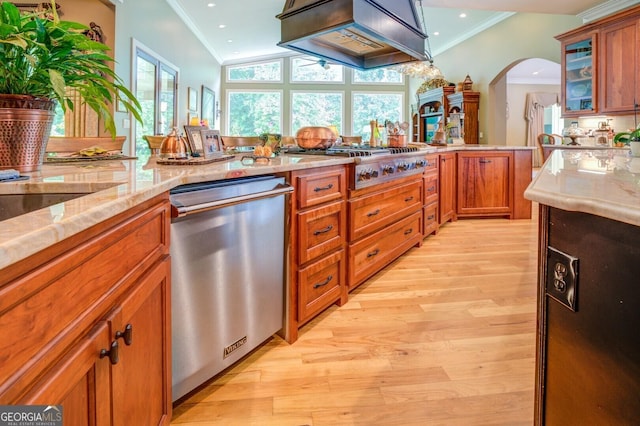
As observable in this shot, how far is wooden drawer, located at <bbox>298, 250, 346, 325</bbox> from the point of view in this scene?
6.59ft

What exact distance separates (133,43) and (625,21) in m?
5.86

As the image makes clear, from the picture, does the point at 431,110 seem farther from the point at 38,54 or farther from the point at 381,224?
the point at 38,54

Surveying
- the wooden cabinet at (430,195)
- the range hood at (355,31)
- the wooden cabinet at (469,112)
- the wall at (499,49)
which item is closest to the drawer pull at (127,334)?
the range hood at (355,31)

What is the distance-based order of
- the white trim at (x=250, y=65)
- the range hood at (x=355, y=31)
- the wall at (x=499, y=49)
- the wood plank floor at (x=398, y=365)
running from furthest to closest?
1. the white trim at (x=250, y=65)
2. the wall at (x=499, y=49)
3. the range hood at (x=355, y=31)
4. the wood plank floor at (x=398, y=365)

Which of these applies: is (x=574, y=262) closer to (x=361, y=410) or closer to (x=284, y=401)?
(x=361, y=410)

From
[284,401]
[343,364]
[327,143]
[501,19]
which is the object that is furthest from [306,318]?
[501,19]

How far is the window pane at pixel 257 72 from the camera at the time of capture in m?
11.1

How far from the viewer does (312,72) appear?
37.1 feet

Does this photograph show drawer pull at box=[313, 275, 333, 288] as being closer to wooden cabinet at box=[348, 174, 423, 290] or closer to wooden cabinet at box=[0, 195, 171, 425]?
wooden cabinet at box=[348, 174, 423, 290]

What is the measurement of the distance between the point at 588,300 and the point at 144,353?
1020 millimetres

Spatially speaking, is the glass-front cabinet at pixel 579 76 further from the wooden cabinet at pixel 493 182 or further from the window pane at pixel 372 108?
the window pane at pixel 372 108

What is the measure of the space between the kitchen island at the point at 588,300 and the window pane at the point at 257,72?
11.1 metres

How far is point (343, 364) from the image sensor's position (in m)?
1.80

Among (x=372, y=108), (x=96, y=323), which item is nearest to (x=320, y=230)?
(x=96, y=323)
